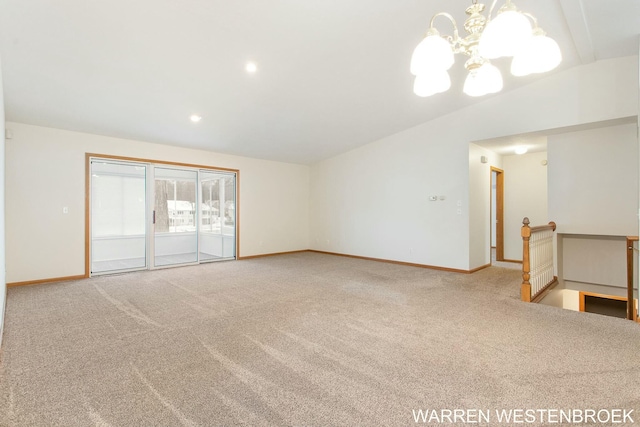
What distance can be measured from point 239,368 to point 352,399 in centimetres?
90

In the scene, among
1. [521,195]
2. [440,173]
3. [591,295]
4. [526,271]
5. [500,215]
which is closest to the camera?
[526,271]

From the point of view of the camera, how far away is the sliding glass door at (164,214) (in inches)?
308

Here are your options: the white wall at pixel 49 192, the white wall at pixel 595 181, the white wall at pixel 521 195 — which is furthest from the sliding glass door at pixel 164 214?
the white wall at pixel 595 181

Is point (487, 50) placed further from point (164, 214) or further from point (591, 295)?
point (164, 214)

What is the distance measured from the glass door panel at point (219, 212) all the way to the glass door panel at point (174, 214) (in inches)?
12.9

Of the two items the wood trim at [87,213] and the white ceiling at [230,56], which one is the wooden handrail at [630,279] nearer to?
the white ceiling at [230,56]

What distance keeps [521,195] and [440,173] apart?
2.38 metres

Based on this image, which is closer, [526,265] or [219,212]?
[526,265]

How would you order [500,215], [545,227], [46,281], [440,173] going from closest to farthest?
[545,227], [46,281], [440,173], [500,215]

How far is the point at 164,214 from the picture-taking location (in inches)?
319

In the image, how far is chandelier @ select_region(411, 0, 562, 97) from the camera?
1691 millimetres

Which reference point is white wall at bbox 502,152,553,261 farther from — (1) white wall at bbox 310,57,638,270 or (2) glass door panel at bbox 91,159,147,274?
(2) glass door panel at bbox 91,159,147,274

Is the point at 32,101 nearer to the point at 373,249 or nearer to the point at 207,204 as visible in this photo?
the point at 207,204

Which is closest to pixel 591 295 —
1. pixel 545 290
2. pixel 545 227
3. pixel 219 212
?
pixel 545 290
